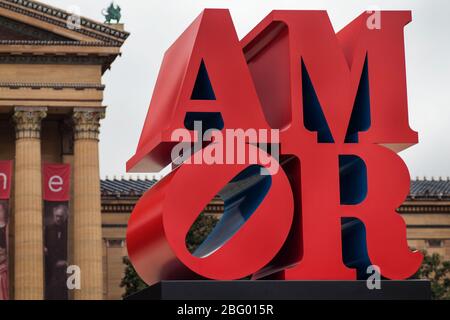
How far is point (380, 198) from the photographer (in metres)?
29.8

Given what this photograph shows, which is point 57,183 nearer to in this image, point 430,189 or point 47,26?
point 47,26

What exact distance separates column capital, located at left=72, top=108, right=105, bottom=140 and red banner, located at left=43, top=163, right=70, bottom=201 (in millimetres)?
1788

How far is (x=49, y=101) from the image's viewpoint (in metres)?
80.9

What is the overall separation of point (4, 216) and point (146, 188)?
15565mm

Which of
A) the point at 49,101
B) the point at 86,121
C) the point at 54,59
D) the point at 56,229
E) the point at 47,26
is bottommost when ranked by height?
the point at 56,229

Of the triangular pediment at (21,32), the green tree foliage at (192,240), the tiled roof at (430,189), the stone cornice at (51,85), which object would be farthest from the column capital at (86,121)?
the tiled roof at (430,189)

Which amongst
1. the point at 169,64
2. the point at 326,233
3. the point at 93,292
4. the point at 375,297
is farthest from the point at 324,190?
the point at 93,292

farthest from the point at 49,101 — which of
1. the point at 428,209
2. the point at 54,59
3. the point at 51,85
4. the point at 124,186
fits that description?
the point at 428,209

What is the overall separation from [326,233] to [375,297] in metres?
2.20

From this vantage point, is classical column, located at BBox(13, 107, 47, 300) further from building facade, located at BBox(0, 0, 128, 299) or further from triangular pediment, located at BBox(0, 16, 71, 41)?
triangular pediment, located at BBox(0, 16, 71, 41)

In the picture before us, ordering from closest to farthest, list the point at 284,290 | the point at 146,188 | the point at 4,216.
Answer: the point at 284,290 → the point at 4,216 → the point at 146,188

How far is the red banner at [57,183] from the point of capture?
80062 millimetres

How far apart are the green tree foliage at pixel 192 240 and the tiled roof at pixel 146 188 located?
6684 mm

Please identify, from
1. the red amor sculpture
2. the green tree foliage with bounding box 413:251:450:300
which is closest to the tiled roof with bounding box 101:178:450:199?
the green tree foliage with bounding box 413:251:450:300
